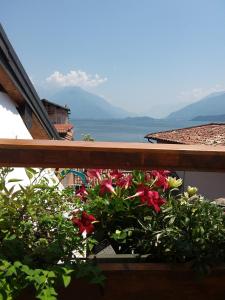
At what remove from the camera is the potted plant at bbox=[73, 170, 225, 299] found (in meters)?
1.77

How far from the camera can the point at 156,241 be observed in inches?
74.0

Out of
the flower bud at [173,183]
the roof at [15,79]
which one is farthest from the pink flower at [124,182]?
the roof at [15,79]

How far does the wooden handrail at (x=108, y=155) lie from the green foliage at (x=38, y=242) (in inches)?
11.3

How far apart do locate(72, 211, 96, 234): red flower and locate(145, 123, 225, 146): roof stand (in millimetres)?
20498

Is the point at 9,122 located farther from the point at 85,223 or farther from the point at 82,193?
the point at 85,223

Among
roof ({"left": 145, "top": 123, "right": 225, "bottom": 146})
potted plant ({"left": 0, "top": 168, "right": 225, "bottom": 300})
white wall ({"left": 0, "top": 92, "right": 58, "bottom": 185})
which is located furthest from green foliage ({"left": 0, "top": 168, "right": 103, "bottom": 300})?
roof ({"left": 145, "top": 123, "right": 225, "bottom": 146})

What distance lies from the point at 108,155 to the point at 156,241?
20.3 inches

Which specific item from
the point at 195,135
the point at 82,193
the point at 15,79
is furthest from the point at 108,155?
the point at 195,135

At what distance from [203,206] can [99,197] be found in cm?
57

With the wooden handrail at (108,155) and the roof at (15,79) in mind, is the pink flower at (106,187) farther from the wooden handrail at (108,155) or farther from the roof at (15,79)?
the roof at (15,79)

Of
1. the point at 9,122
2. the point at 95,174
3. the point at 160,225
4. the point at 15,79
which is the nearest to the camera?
the point at 160,225

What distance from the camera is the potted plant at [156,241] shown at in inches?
69.7

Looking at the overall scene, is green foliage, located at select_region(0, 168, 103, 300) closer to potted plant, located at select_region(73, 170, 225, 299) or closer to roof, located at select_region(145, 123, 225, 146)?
potted plant, located at select_region(73, 170, 225, 299)

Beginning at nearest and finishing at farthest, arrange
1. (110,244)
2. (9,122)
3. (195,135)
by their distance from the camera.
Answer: (110,244), (9,122), (195,135)
